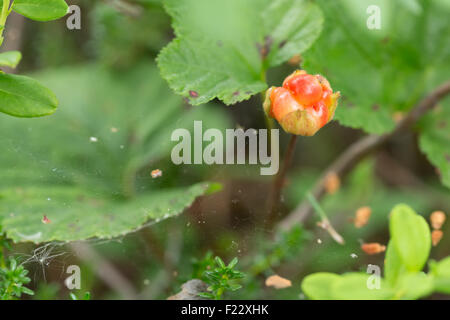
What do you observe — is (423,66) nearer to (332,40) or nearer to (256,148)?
(332,40)

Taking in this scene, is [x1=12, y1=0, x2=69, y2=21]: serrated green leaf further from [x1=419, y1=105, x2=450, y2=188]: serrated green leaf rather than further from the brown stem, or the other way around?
[x1=419, y1=105, x2=450, y2=188]: serrated green leaf

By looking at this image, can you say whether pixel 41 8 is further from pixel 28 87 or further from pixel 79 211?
pixel 79 211

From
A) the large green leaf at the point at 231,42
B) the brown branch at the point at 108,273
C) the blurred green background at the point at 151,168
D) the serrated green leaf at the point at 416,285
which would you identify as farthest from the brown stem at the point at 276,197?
the serrated green leaf at the point at 416,285

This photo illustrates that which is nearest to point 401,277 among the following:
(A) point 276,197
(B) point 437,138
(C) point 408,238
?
(C) point 408,238

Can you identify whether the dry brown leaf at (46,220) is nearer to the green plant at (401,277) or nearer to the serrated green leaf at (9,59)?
the serrated green leaf at (9,59)

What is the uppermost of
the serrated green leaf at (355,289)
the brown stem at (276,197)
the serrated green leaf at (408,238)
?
the brown stem at (276,197)
